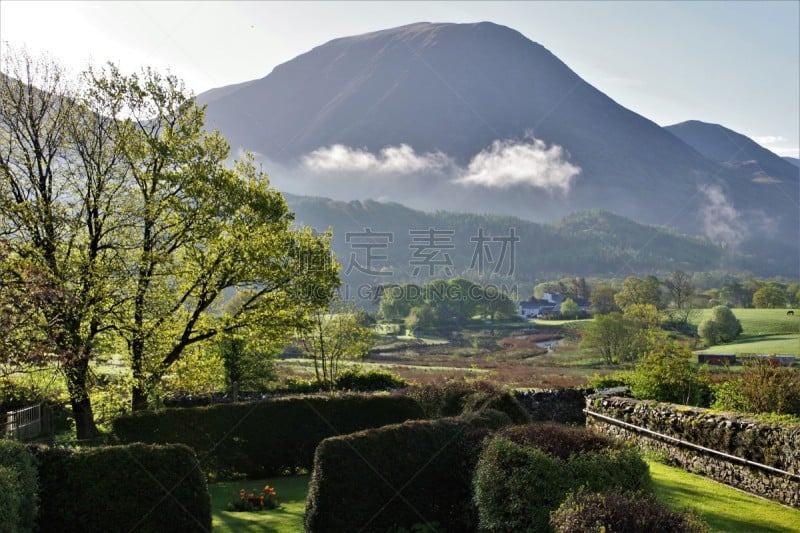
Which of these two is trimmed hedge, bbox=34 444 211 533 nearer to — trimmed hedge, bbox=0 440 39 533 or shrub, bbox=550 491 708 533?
trimmed hedge, bbox=0 440 39 533

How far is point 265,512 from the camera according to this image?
14047mm

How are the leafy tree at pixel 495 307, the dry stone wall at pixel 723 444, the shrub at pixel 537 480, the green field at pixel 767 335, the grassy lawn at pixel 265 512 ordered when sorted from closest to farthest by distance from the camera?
the shrub at pixel 537 480, the grassy lawn at pixel 265 512, the dry stone wall at pixel 723 444, the green field at pixel 767 335, the leafy tree at pixel 495 307

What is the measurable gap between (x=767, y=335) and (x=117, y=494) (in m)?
64.2

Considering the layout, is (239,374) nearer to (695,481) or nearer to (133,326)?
(133,326)

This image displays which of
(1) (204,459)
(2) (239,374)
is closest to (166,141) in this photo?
(1) (204,459)

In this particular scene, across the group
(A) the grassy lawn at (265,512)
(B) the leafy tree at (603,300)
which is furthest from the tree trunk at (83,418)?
(B) the leafy tree at (603,300)

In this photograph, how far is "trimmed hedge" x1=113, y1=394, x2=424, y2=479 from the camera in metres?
18.9

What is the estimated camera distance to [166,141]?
23906 millimetres

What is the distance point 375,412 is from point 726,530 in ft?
36.2

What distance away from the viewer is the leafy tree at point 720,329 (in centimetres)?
6334

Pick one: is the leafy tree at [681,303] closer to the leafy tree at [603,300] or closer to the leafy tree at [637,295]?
the leafy tree at [637,295]

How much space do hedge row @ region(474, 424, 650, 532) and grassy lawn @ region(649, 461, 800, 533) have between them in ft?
7.20

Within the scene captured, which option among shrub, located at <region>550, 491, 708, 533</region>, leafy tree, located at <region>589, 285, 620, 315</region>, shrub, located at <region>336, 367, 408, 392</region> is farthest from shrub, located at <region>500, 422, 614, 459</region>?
leafy tree, located at <region>589, 285, 620, 315</region>

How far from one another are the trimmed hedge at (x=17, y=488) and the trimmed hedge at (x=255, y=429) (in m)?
8.17
